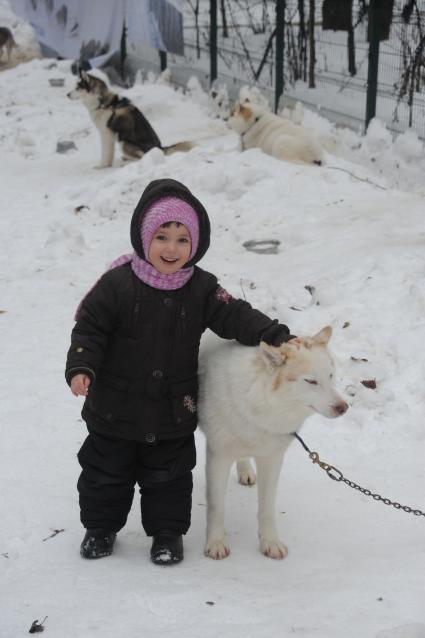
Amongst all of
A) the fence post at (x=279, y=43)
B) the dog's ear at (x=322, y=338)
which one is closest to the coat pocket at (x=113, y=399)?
the dog's ear at (x=322, y=338)

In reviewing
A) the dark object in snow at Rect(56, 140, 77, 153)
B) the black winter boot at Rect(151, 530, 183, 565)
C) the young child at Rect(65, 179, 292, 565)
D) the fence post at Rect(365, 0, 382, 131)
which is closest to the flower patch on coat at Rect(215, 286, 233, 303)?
the young child at Rect(65, 179, 292, 565)

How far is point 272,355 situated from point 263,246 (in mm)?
3765

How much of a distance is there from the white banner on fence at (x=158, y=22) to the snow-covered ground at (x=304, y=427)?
397cm

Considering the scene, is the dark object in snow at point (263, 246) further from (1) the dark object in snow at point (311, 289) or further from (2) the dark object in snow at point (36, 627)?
(2) the dark object in snow at point (36, 627)

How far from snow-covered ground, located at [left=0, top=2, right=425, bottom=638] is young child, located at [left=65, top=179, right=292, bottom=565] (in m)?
0.18

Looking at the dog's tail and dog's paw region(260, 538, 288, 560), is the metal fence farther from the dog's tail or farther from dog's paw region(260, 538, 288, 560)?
dog's paw region(260, 538, 288, 560)

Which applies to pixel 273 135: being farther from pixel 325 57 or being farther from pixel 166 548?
pixel 166 548

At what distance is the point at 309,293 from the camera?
479 centimetres

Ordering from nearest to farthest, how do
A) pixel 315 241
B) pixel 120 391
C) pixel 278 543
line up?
pixel 120 391
pixel 278 543
pixel 315 241

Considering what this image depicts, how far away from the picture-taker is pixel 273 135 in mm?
8602

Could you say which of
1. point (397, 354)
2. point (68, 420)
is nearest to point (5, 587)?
point (68, 420)

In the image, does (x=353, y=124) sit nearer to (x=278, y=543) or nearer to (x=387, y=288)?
(x=387, y=288)

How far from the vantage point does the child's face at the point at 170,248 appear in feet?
8.07

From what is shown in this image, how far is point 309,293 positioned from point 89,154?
684 cm
